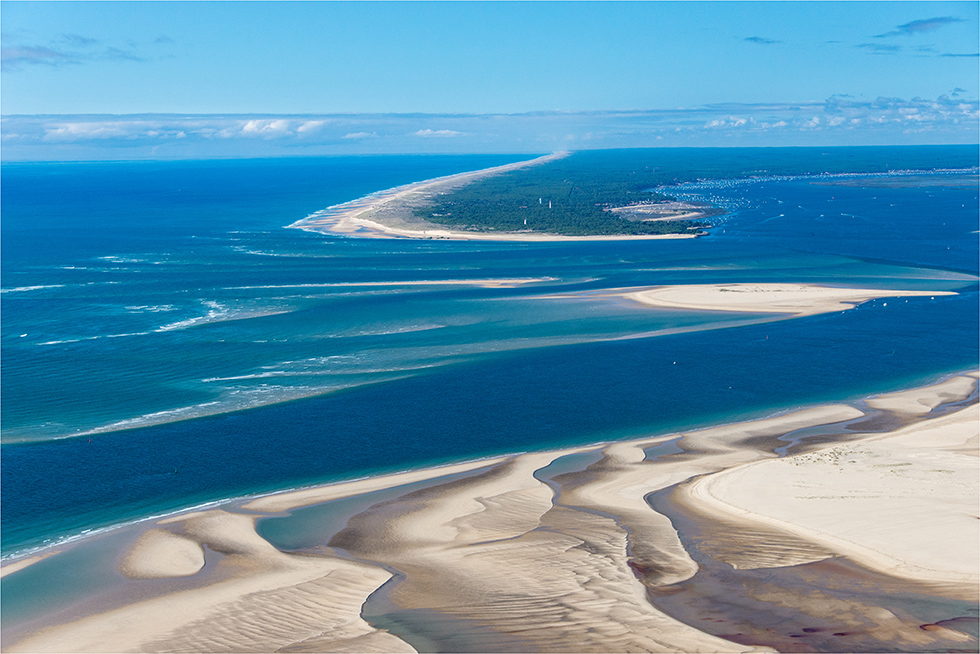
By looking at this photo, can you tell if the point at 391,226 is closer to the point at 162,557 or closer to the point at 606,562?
the point at 162,557

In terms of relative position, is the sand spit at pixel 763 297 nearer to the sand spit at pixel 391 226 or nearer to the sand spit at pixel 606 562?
the sand spit at pixel 606 562

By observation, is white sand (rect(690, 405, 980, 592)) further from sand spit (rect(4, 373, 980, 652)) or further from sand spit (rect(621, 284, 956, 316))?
sand spit (rect(621, 284, 956, 316))

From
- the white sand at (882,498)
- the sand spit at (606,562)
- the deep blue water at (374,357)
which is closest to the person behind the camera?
the sand spit at (606,562)

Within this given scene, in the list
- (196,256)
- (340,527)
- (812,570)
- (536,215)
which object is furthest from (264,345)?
(536,215)

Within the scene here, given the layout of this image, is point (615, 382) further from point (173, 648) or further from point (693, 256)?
point (693, 256)

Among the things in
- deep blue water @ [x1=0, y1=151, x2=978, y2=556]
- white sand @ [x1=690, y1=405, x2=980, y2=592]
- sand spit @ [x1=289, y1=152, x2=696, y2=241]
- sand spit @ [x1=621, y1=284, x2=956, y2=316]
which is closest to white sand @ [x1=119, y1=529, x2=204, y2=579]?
deep blue water @ [x1=0, y1=151, x2=978, y2=556]

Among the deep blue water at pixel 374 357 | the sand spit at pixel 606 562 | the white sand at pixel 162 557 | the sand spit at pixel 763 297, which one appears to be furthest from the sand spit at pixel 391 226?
the white sand at pixel 162 557
